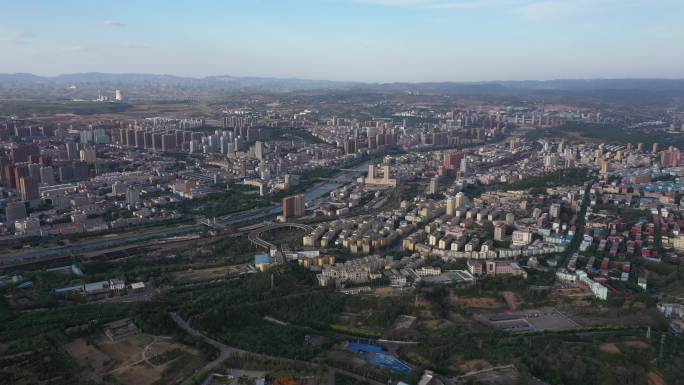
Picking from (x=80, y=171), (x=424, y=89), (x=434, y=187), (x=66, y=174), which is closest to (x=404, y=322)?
(x=434, y=187)

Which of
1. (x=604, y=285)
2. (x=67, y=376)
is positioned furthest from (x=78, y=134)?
(x=604, y=285)

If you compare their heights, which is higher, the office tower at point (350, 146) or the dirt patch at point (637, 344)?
the office tower at point (350, 146)

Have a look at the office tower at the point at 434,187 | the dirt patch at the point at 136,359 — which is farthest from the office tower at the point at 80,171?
the dirt patch at the point at 136,359

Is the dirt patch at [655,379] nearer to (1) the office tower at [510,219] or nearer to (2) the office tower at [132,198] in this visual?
(1) the office tower at [510,219]

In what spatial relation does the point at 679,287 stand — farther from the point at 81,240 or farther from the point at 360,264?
the point at 81,240

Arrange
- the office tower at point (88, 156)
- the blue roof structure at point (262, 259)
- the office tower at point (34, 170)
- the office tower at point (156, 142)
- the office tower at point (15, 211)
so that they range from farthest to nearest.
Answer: the office tower at point (156, 142) → the office tower at point (88, 156) → the office tower at point (34, 170) → the office tower at point (15, 211) → the blue roof structure at point (262, 259)

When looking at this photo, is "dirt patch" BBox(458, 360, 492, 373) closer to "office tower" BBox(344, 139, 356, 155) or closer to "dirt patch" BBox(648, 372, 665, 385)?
"dirt patch" BBox(648, 372, 665, 385)
